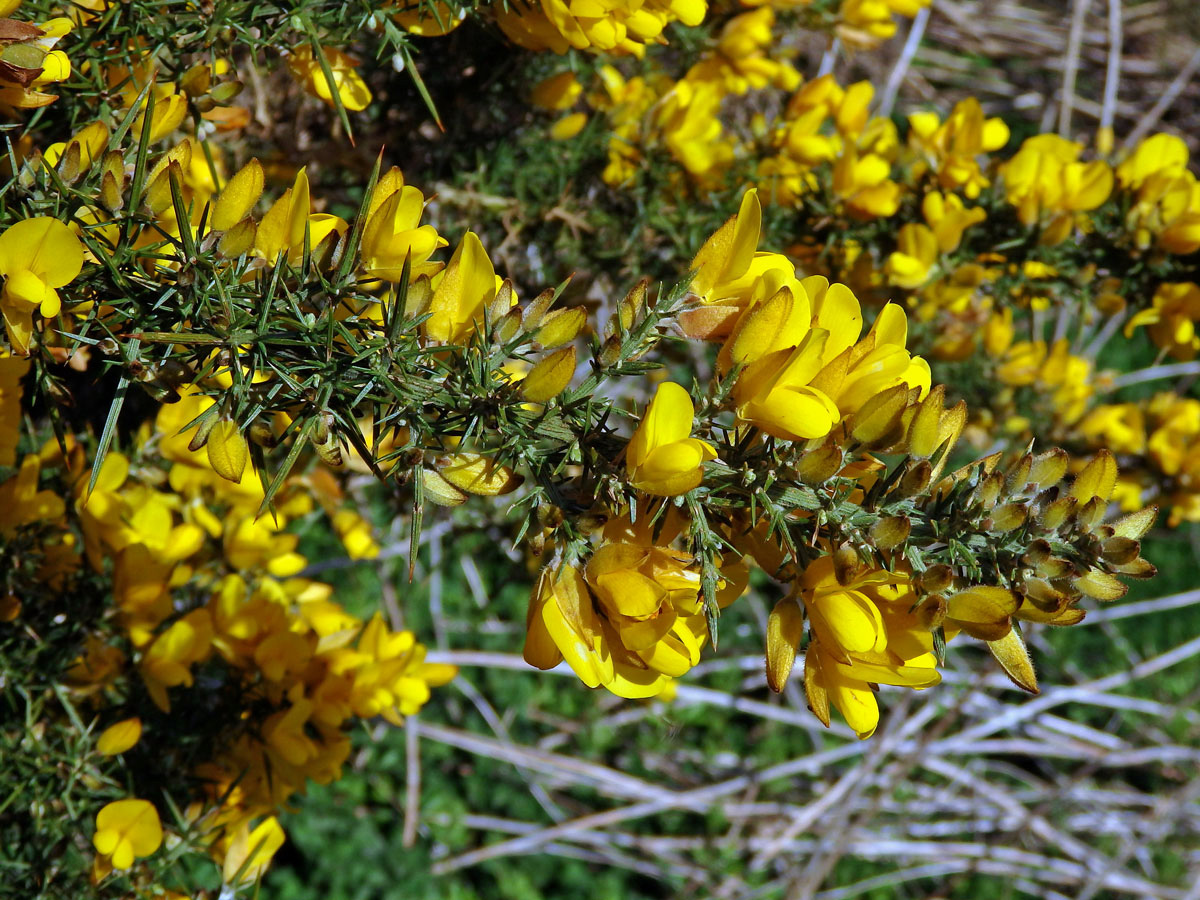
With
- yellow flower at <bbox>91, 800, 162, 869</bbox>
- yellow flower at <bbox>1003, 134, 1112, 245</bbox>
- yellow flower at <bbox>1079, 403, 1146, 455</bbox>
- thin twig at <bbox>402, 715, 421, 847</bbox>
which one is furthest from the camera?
thin twig at <bbox>402, 715, 421, 847</bbox>

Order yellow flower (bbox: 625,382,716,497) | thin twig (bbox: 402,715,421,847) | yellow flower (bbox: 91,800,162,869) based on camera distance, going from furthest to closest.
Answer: thin twig (bbox: 402,715,421,847) → yellow flower (bbox: 91,800,162,869) → yellow flower (bbox: 625,382,716,497)

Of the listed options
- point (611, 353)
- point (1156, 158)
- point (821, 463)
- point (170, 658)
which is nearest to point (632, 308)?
point (611, 353)

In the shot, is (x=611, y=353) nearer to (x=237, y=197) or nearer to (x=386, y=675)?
(x=237, y=197)

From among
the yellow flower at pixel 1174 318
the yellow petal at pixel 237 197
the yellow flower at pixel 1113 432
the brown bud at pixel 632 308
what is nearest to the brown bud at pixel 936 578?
the brown bud at pixel 632 308

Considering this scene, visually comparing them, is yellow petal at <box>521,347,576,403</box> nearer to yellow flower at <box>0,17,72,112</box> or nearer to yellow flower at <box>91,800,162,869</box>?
yellow flower at <box>0,17,72,112</box>

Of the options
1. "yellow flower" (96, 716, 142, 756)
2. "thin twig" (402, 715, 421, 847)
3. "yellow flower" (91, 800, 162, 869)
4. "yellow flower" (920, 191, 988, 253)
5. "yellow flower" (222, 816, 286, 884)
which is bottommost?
"thin twig" (402, 715, 421, 847)

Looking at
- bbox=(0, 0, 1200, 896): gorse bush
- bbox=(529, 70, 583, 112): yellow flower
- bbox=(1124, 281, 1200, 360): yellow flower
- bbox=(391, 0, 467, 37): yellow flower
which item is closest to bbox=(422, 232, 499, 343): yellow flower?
bbox=(0, 0, 1200, 896): gorse bush

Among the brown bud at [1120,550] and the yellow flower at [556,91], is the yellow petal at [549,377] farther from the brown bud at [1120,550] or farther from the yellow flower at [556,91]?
the yellow flower at [556,91]

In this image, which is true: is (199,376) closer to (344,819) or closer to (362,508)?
(362,508)
